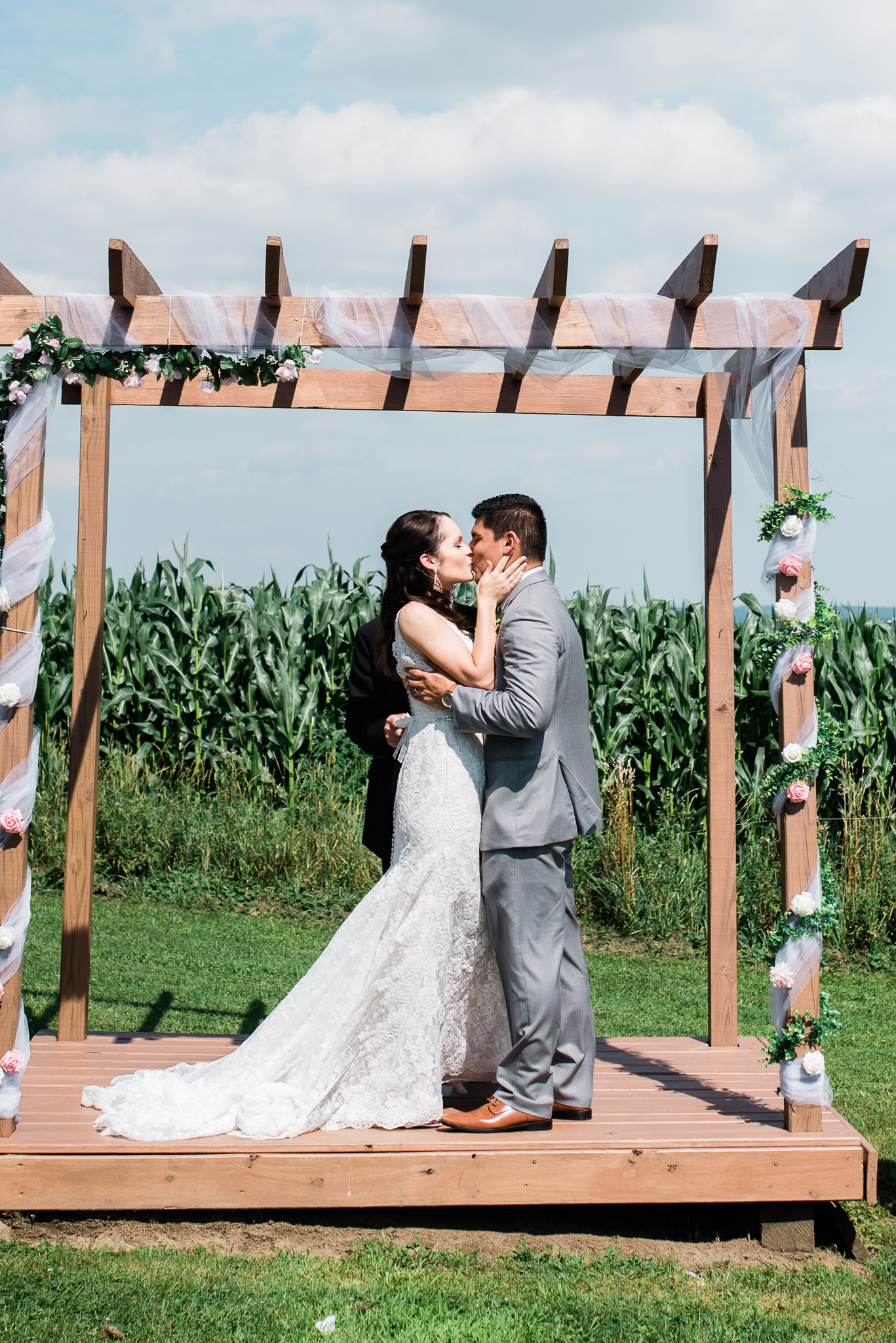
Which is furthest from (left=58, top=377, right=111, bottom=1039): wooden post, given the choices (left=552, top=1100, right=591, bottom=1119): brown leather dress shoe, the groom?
(left=552, top=1100, right=591, bottom=1119): brown leather dress shoe

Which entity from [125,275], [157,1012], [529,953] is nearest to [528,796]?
[529,953]

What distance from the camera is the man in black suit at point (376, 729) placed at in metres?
4.55

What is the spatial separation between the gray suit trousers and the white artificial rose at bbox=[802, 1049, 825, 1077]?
0.78 meters

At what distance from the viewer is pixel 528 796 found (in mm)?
3705

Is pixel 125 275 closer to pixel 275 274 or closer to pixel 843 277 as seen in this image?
pixel 275 274

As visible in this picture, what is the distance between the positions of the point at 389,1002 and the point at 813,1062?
1.35 meters

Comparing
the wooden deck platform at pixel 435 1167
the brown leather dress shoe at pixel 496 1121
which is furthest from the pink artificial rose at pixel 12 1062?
the brown leather dress shoe at pixel 496 1121

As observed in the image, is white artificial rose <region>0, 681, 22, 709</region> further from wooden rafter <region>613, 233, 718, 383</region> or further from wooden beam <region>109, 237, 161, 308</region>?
wooden rafter <region>613, 233, 718, 383</region>

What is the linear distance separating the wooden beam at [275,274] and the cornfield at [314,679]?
19.4ft

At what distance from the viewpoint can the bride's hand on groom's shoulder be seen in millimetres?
3682

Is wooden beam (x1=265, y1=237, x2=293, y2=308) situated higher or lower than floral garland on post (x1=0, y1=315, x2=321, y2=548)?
higher

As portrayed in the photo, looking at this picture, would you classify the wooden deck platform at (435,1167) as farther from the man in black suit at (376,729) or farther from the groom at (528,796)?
the man in black suit at (376,729)

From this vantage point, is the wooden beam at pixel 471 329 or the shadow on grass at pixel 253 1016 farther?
the shadow on grass at pixel 253 1016

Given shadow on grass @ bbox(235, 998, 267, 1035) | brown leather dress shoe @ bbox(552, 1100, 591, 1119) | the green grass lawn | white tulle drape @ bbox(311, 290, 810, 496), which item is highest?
white tulle drape @ bbox(311, 290, 810, 496)
